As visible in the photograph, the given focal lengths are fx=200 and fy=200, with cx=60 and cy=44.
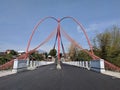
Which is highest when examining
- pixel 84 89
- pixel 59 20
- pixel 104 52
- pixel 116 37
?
pixel 59 20

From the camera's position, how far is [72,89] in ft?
29.2

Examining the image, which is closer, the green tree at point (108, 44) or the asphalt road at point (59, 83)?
the asphalt road at point (59, 83)

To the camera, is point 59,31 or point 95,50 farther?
point 59,31

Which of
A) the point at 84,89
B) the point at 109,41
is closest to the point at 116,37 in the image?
the point at 109,41

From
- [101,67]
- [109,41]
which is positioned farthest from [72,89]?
[109,41]

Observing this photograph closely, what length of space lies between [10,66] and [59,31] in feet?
106

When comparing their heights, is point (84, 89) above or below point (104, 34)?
below

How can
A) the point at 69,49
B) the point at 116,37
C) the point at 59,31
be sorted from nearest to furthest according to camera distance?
the point at 116,37
the point at 59,31
the point at 69,49

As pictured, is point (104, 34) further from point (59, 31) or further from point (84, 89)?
point (84, 89)

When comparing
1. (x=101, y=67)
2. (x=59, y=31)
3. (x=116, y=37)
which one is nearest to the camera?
(x=101, y=67)

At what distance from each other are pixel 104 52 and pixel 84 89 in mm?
Result: 36583

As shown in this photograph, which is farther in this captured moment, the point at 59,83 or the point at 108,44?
the point at 108,44

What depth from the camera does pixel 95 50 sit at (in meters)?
50.4

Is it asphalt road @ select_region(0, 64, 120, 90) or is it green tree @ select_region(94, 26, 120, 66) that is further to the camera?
green tree @ select_region(94, 26, 120, 66)
